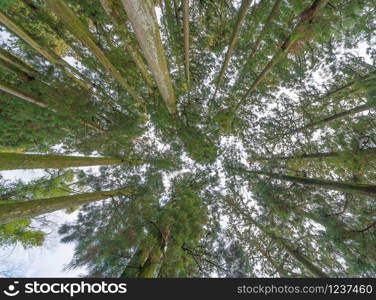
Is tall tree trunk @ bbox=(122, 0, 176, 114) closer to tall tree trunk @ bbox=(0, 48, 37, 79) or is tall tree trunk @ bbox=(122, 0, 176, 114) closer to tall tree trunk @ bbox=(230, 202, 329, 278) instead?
tall tree trunk @ bbox=(0, 48, 37, 79)

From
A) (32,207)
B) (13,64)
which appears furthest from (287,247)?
(13,64)

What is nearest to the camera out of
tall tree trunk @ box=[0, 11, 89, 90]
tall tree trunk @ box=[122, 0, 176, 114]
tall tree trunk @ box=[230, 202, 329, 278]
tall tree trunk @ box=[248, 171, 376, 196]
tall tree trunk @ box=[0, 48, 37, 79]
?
tall tree trunk @ box=[122, 0, 176, 114]

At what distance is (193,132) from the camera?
16.7 feet

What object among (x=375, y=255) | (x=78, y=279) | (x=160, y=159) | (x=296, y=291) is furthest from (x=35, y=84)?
(x=375, y=255)

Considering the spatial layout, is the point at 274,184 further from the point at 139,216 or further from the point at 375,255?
the point at 139,216

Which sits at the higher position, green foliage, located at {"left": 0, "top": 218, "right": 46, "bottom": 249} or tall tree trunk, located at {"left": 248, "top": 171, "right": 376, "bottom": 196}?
tall tree trunk, located at {"left": 248, "top": 171, "right": 376, "bottom": 196}

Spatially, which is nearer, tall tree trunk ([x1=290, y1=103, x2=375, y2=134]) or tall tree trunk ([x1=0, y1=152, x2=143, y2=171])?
tall tree trunk ([x1=0, y1=152, x2=143, y2=171])

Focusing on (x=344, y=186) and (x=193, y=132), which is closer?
(x=344, y=186)

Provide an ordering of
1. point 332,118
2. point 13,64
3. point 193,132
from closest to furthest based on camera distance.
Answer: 1. point 13,64
2. point 332,118
3. point 193,132

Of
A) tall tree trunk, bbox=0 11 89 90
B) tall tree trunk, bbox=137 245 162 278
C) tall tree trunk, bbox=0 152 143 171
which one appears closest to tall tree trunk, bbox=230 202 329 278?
tall tree trunk, bbox=137 245 162 278

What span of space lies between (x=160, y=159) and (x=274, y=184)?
3.62 m

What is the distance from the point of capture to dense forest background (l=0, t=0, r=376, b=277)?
91.4 inches

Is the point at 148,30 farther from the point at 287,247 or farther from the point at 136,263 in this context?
the point at 287,247

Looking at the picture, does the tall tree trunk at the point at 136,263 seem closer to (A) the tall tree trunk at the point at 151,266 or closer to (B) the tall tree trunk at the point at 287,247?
(A) the tall tree trunk at the point at 151,266
